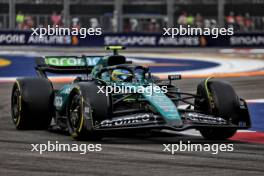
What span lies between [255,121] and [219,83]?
272 centimetres

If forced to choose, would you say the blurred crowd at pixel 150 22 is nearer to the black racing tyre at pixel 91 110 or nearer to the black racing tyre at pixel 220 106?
the black racing tyre at pixel 220 106

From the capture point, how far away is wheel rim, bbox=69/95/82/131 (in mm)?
11609

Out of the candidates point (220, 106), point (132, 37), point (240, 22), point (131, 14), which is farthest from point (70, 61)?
point (131, 14)

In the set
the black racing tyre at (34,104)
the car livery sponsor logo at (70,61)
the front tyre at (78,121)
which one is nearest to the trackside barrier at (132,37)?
the car livery sponsor logo at (70,61)

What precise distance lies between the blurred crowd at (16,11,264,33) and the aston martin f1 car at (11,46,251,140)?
38.0 metres

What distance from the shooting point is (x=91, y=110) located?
11266 mm

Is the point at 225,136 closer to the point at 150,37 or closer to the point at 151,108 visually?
the point at 151,108

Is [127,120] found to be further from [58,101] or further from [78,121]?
[58,101]

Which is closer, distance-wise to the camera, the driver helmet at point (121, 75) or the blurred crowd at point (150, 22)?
the driver helmet at point (121, 75)

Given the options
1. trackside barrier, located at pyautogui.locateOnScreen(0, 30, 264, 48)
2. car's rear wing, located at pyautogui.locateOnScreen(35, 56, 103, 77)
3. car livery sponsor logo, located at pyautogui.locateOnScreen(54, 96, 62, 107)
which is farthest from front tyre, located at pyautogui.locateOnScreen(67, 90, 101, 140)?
trackside barrier, located at pyautogui.locateOnScreen(0, 30, 264, 48)

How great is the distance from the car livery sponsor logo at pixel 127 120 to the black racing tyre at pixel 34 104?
1.97m

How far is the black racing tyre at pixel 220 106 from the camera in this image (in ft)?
39.1

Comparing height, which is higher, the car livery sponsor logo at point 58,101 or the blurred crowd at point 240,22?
the car livery sponsor logo at point 58,101

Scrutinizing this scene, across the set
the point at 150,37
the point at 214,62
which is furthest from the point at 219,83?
the point at 150,37
